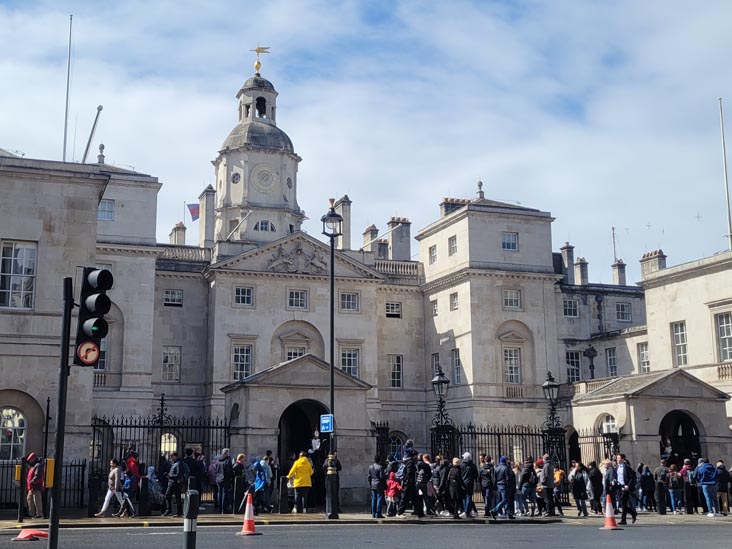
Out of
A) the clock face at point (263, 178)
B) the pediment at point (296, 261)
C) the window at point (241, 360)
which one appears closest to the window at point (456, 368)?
the pediment at point (296, 261)

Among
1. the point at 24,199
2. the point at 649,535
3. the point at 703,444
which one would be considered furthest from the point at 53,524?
the point at 703,444

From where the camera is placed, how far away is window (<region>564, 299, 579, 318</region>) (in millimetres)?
55062

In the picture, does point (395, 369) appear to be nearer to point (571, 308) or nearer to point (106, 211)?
point (571, 308)

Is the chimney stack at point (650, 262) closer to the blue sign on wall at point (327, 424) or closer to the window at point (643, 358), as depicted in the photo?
the window at point (643, 358)

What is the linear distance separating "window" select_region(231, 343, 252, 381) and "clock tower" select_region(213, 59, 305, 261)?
931 cm

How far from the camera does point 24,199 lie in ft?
88.5

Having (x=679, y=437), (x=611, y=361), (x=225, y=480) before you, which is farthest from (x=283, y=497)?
(x=611, y=361)

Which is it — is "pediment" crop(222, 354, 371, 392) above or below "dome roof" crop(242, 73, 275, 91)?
below

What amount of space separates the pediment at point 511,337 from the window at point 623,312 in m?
8.30

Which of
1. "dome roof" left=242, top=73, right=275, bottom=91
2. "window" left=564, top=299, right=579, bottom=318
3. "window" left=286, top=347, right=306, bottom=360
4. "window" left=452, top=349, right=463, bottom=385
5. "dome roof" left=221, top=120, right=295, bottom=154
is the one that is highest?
"dome roof" left=242, top=73, right=275, bottom=91

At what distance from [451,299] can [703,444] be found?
73.7ft

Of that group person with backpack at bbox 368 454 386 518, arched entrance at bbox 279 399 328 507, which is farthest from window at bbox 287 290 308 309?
person with backpack at bbox 368 454 386 518

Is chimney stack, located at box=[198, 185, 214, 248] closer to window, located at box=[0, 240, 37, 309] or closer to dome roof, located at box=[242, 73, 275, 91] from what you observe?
dome roof, located at box=[242, 73, 275, 91]

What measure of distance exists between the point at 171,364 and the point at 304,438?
20593 mm
